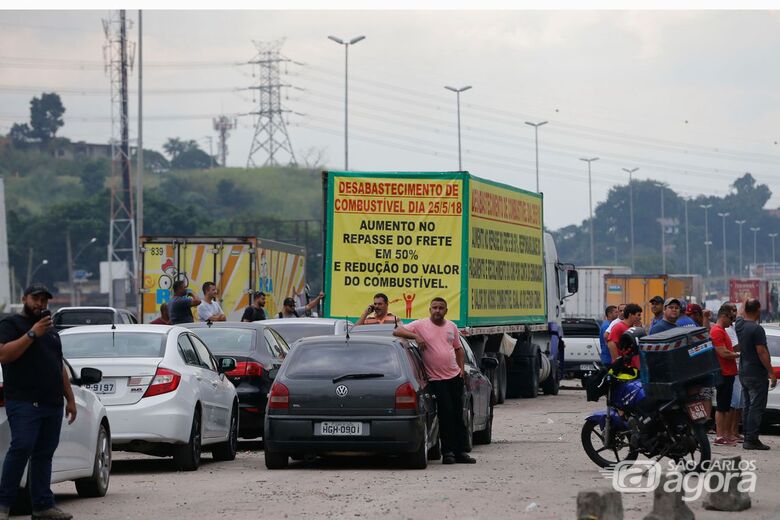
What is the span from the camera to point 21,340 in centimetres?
1041

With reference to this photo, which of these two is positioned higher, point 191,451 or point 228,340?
point 228,340

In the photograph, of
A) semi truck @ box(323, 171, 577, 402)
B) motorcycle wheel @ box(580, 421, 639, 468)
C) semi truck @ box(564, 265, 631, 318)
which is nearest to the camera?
motorcycle wheel @ box(580, 421, 639, 468)

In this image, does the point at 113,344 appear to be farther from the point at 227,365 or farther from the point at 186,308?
the point at 186,308

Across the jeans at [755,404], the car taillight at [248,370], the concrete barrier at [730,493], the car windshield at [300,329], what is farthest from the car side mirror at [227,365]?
the concrete barrier at [730,493]

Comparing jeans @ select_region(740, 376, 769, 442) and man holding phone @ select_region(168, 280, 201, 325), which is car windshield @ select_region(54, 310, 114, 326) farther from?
jeans @ select_region(740, 376, 769, 442)

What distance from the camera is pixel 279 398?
48.8ft

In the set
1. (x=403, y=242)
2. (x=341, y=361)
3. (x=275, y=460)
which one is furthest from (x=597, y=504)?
(x=403, y=242)

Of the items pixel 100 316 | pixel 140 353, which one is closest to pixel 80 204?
pixel 100 316

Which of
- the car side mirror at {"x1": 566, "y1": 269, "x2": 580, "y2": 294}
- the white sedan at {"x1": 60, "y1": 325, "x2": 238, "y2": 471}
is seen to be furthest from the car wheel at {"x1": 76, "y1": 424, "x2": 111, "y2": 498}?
the car side mirror at {"x1": 566, "y1": 269, "x2": 580, "y2": 294}

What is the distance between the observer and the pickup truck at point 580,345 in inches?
1460

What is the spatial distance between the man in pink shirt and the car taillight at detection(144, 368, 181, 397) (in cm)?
227

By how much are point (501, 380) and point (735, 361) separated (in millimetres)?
11146

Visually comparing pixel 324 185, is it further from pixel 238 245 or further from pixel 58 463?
pixel 58 463

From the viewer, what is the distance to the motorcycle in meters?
13.6
